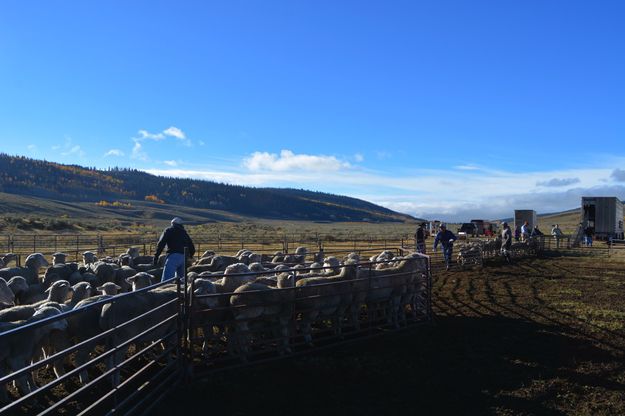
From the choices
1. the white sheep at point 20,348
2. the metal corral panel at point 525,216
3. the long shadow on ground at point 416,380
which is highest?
the metal corral panel at point 525,216

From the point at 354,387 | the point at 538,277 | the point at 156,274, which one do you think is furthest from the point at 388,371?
the point at 538,277

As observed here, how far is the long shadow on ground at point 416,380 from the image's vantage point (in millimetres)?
6527

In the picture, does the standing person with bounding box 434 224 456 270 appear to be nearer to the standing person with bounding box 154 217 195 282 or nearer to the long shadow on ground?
the long shadow on ground

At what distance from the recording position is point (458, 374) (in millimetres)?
7730

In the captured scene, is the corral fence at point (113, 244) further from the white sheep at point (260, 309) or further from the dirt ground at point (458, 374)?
the white sheep at point (260, 309)

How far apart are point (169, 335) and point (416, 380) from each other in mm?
3465

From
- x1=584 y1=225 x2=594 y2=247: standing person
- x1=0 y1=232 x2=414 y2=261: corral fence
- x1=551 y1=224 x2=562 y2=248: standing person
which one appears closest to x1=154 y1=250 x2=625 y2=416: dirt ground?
x1=0 y1=232 x2=414 y2=261: corral fence

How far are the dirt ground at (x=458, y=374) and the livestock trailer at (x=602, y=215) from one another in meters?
28.7

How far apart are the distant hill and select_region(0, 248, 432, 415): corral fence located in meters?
120

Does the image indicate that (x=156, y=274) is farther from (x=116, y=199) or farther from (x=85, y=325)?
(x=116, y=199)

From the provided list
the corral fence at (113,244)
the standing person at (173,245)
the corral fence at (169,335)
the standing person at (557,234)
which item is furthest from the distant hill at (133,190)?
the corral fence at (169,335)

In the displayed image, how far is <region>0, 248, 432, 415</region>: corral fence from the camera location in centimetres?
635

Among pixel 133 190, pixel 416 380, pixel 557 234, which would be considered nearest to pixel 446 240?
pixel 416 380

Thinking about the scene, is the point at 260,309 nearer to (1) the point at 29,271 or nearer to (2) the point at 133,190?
(1) the point at 29,271
